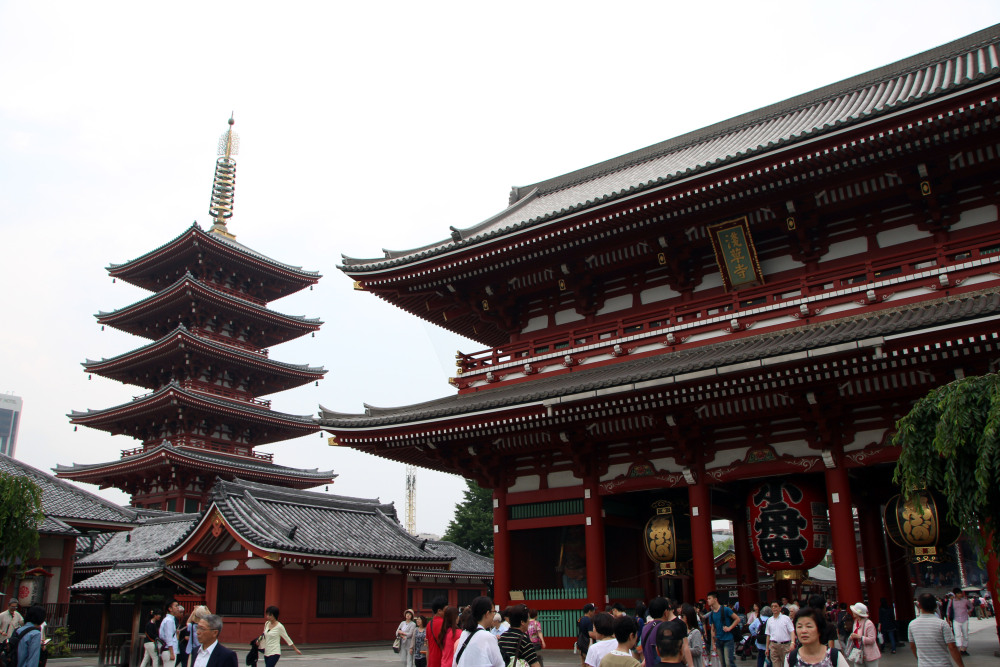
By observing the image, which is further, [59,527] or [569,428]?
[59,527]

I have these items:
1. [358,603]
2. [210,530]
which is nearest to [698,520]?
[358,603]

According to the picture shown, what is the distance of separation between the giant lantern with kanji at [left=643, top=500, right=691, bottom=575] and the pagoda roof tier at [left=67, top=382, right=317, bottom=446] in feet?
101

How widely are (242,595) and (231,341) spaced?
24617 mm

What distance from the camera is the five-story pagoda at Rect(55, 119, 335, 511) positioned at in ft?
134

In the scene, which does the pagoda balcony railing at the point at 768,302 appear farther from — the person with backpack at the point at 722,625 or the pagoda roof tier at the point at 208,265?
the pagoda roof tier at the point at 208,265

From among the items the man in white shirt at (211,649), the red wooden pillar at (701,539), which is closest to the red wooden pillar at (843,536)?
the red wooden pillar at (701,539)

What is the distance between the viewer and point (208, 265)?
44.6 metres

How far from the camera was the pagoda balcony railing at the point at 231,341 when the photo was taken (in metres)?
43.7

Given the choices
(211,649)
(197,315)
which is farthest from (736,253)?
(197,315)

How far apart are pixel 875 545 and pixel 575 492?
7.21 meters

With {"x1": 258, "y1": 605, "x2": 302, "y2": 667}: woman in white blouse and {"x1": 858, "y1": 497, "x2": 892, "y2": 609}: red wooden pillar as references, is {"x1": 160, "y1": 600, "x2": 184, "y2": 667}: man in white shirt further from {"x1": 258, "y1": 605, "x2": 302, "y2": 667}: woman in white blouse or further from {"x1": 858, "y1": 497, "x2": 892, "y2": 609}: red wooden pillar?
{"x1": 858, "y1": 497, "x2": 892, "y2": 609}: red wooden pillar

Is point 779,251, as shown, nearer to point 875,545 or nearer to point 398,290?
point 875,545

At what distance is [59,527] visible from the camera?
74.3 ft

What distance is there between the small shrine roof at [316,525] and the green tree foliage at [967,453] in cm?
1791
